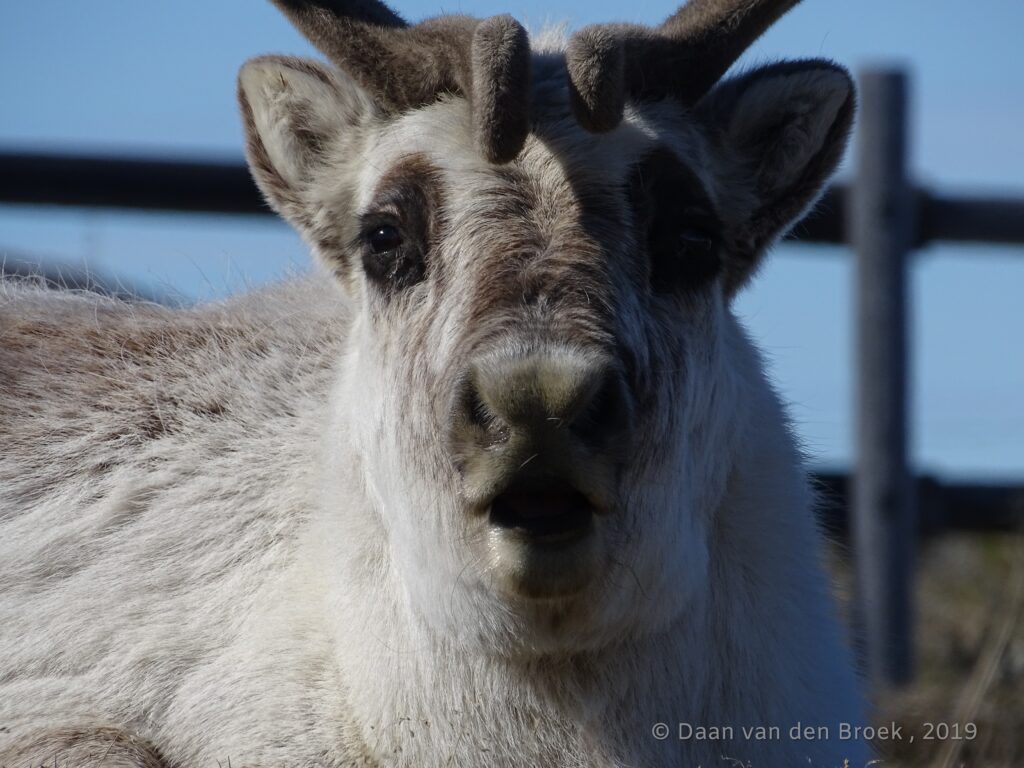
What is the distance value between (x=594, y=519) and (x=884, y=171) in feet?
21.6

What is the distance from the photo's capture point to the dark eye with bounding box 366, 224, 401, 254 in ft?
16.3

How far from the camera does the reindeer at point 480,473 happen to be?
4.42 meters

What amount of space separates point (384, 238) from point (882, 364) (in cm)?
605

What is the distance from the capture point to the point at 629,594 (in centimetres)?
456

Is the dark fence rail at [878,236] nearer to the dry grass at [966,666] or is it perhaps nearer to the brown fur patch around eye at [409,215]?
the dry grass at [966,666]

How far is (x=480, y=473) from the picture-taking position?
426 centimetres

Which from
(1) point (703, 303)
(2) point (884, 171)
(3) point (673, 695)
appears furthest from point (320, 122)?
(2) point (884, 171)

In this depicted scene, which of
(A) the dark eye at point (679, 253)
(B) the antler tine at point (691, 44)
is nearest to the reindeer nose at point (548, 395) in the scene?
(A) the dark eye at point (679, 253)

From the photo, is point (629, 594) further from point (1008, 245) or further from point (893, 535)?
point (1008, 245)

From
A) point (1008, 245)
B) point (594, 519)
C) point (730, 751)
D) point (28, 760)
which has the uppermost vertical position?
point (594, 519)

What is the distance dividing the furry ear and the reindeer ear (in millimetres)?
1249

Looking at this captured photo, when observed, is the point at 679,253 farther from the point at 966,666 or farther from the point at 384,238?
the point at 966,666

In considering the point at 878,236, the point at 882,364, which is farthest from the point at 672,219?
the point at 882,364

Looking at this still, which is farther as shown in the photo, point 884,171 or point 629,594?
point 884,171
